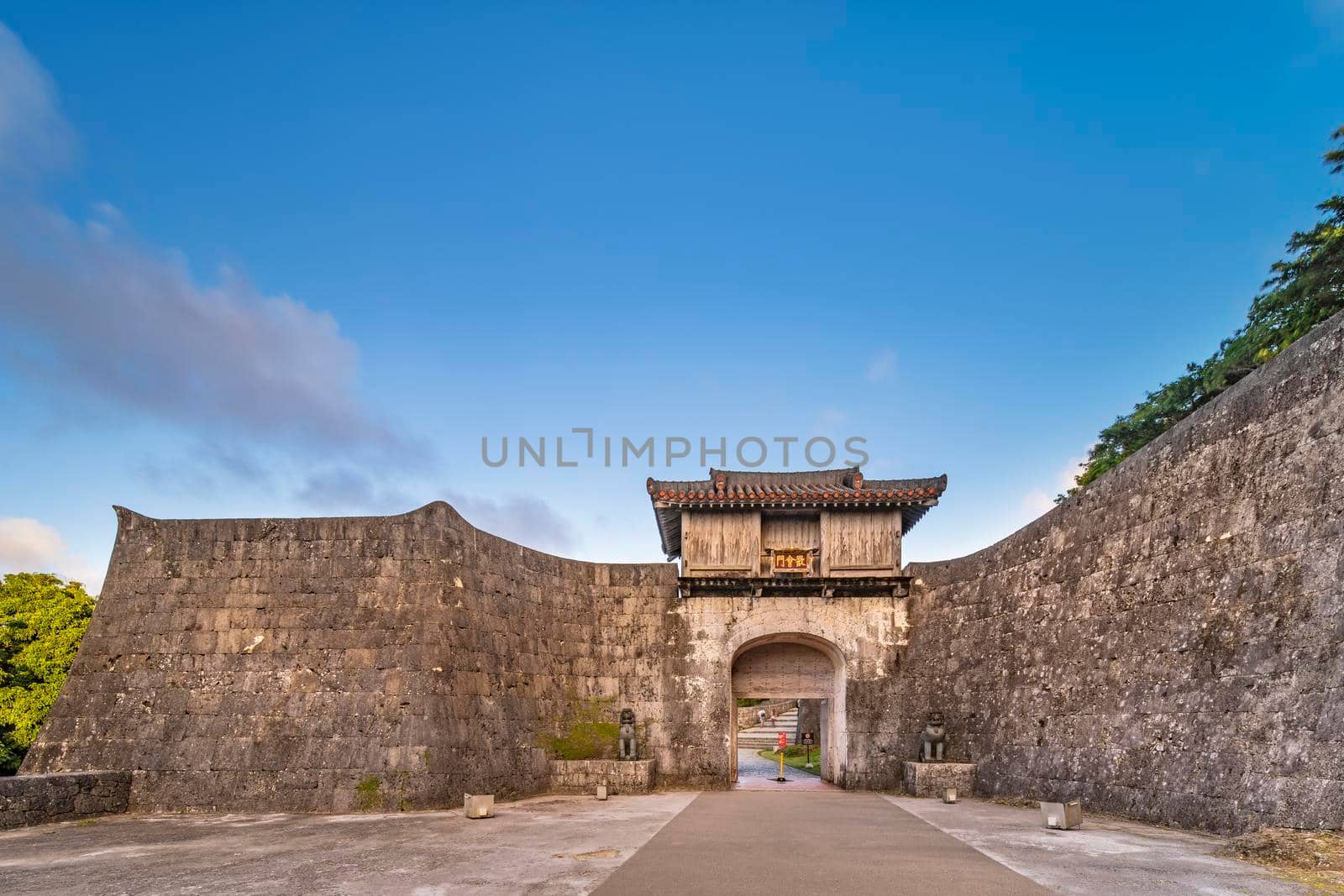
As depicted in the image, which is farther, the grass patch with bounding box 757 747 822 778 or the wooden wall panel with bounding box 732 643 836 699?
the grass patch with bounding box 757 747 822 778

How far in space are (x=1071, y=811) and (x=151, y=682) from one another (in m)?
15.7

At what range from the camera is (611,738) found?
1805 centimetres

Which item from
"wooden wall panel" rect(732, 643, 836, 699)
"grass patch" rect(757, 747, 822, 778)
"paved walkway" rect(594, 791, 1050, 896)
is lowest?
"grass patch" rect(757, 747, 822, 778)

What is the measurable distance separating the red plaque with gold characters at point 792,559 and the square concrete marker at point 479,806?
9.58m

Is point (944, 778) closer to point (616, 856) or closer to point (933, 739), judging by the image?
point (933, 739)

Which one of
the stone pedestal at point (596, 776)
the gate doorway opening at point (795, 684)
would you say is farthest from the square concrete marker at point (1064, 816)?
the stone pedestal at point (596, 776)

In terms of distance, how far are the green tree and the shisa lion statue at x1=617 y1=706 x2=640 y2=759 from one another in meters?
13.9

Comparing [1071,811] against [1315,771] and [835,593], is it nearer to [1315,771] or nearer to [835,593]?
[1315,771]

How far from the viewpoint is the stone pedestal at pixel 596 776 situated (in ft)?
54.5

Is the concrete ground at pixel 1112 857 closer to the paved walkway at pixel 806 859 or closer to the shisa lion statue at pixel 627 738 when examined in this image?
the paved walkway at pixel 806 859

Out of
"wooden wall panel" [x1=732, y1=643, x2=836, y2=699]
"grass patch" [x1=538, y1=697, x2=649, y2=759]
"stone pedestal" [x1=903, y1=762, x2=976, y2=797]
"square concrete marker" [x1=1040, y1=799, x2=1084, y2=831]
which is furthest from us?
"wooden wall panel" [x1=732, y1=643, x2=836, y2=699]

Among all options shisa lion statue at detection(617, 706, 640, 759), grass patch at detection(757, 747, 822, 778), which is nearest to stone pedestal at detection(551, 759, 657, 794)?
shisa lion statue at detection(617, 706, 640, 759)

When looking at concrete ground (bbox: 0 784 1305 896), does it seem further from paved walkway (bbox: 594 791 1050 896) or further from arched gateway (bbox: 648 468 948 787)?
arched gateway (bbox: 648 468 948 787)

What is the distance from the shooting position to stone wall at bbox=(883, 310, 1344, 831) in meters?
9.34
